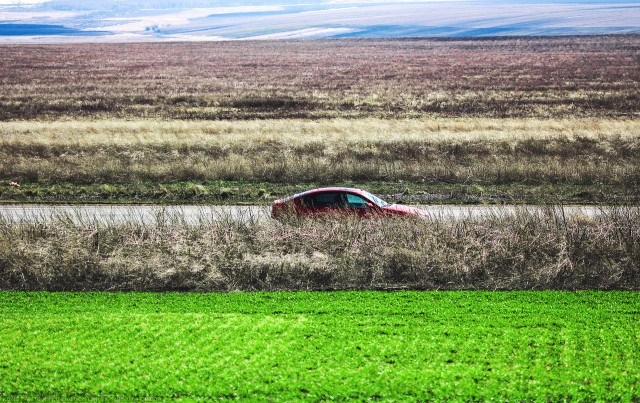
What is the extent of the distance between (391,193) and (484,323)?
12.0m

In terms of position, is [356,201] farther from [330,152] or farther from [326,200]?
[330,152]

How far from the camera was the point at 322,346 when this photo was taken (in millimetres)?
11273

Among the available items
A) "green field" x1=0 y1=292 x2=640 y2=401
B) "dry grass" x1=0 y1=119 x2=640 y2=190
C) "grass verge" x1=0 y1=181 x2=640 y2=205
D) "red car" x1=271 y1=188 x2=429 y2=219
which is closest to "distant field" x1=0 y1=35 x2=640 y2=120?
"dry grass" x1=0 y1=119 x2=640 y2=190

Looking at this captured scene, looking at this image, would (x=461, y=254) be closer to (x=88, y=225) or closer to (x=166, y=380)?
(x=166, y=380)

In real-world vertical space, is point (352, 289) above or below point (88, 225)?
below

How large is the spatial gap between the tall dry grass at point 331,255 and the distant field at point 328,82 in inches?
1123

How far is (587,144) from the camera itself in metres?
29.9


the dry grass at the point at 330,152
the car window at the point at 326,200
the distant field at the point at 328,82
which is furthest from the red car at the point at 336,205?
the distant field at the point at 328,82

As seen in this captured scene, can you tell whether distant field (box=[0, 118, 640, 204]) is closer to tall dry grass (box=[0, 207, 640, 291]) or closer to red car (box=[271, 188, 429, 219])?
red car (box=[271, 188, 429, 219])

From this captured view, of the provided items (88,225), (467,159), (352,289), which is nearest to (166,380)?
(352,289)

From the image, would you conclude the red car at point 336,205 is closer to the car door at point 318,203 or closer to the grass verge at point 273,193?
the car door at point 318,203

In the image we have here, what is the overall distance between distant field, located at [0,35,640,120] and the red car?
26.4m

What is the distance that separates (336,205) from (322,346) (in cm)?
693

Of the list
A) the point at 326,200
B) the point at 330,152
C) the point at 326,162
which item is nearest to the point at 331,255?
the point at 326,200
